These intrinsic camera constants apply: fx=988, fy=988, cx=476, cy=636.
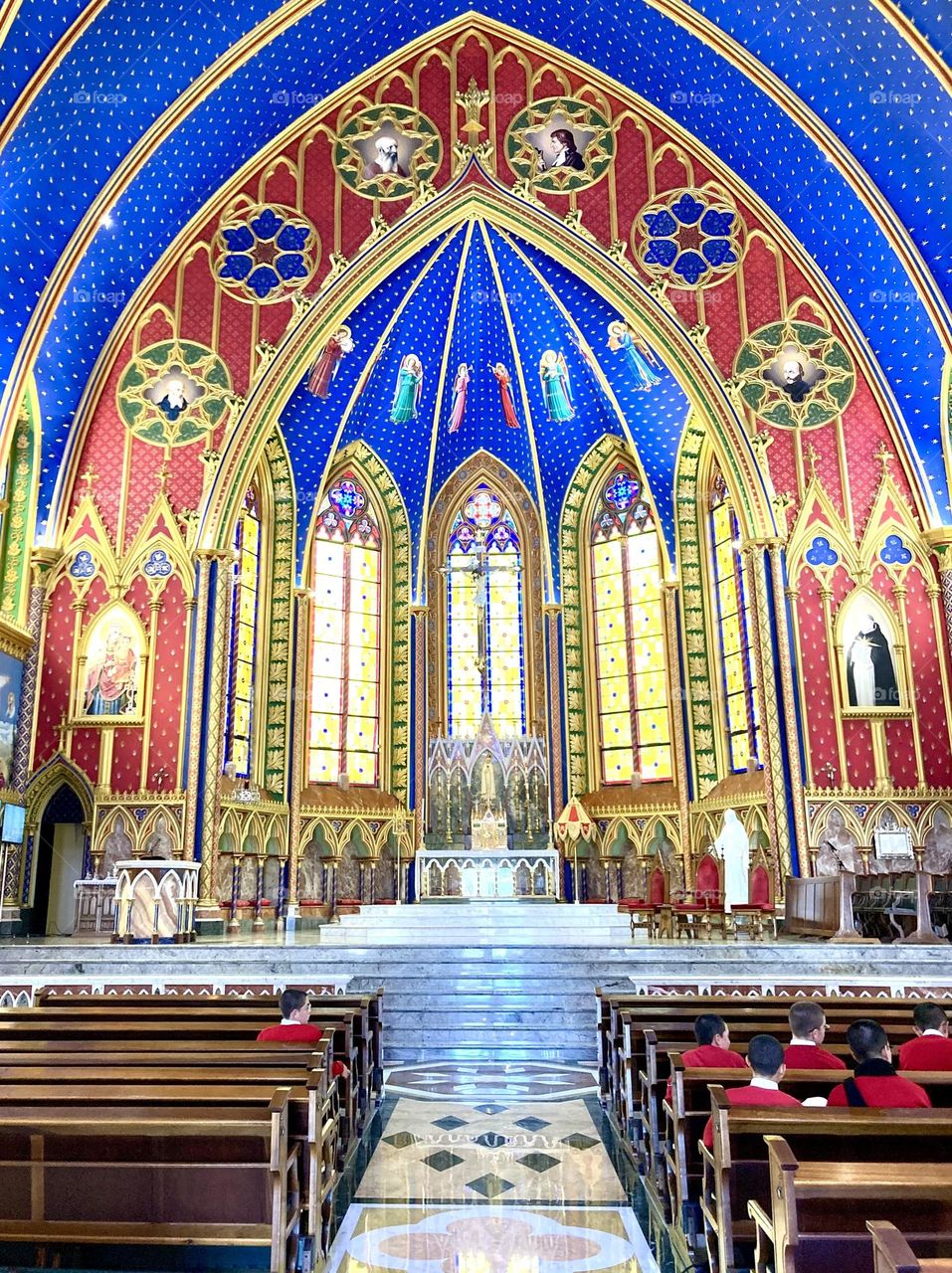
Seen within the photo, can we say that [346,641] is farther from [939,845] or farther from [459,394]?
[939,845]

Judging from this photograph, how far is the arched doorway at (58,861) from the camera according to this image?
17.0 m

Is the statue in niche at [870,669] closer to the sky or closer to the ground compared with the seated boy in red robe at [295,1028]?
closer to the sky

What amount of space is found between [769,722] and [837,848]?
2275 millimetres

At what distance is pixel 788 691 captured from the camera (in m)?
16.6

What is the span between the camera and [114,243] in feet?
55.5

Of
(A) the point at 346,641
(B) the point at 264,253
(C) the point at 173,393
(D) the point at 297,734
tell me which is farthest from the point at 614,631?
(B) the point at 264,253

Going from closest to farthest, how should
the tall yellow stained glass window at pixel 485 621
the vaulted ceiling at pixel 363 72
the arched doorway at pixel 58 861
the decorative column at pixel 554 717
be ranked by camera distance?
1. the vaulted ceiling at pixel 363 72
2. the arched doorway at pixel 58 861
3. the decorative column at pixel 554 717
4. the tall yellow stained glass window at pixel 485 621

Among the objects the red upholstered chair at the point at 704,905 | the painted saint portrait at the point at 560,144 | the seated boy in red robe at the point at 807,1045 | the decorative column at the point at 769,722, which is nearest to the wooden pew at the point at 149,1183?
the seated boy in red robe at the point at 807,1045

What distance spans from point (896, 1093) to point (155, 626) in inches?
599

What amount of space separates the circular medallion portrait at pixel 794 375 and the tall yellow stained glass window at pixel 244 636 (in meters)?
10.2

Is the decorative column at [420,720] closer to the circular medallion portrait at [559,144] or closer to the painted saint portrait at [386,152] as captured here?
the painted saint portrait at [386,152]

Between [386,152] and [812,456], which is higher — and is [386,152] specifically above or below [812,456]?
above

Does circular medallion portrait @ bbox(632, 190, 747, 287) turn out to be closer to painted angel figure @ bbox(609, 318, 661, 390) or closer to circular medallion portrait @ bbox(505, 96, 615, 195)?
circular medallion portrait @ bbox(505, 96, 615, 195)

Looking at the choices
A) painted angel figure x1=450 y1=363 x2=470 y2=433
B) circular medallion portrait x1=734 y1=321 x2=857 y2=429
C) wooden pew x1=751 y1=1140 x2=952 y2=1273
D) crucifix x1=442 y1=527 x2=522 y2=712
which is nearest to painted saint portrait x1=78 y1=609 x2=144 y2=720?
crucifix x1=442 y1=527 x2=522 y2=712
